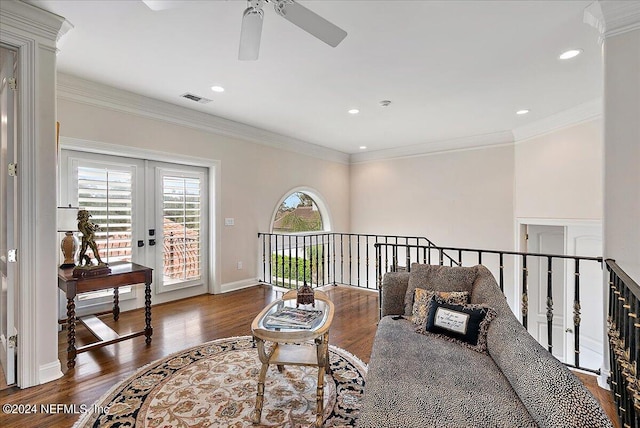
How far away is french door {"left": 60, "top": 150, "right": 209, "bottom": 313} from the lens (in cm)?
358

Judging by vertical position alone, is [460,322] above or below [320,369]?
above

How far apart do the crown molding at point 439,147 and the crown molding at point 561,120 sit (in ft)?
0.86

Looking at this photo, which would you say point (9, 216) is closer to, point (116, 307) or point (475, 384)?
point (116, 307)

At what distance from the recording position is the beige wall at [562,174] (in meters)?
4.02

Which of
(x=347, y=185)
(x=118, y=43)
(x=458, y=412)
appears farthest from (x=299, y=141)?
(x=458, y=412)

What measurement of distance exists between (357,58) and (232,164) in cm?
279

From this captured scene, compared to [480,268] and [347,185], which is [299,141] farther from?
[480,268]

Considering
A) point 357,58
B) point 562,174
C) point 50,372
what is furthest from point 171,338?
point 562,174

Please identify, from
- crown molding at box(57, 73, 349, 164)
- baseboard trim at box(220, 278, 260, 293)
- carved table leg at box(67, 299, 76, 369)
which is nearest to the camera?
carved table leg at box(67, 299, 76, 369)

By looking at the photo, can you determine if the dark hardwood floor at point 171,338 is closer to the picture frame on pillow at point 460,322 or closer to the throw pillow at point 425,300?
the throw pillow at point 425,300

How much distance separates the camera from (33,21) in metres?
2.22

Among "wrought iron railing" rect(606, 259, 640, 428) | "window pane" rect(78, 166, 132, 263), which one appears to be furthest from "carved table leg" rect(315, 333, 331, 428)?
"window pane" rect(78, 166, 132, 263)

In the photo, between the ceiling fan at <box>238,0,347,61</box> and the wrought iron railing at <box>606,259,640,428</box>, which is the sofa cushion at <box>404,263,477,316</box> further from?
the ceiling fan at <box>238,0,347,61</box>

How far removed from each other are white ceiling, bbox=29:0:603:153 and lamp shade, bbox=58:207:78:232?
4.68 ft
